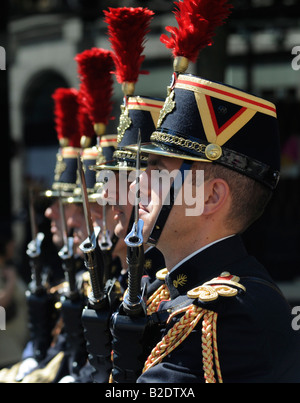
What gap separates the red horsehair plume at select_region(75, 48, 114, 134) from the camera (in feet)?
12.6

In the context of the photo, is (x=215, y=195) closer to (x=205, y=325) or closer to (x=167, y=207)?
(x=167, y=207)

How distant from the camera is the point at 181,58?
2426 millimetres

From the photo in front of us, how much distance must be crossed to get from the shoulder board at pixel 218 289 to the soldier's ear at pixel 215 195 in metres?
0.27

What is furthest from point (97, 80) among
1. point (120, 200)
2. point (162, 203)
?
point (162, 203)

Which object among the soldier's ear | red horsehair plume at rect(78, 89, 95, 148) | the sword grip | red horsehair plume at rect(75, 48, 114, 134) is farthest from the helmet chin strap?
red horsehair plume at rect(78, 89, 95, 148)

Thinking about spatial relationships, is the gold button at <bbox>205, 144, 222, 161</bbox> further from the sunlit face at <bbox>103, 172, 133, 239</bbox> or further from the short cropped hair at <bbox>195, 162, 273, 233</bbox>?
the sunlit face at <bbox>103, 172, 133, 239</bbox>

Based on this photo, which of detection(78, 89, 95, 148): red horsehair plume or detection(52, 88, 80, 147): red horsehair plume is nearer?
detection(78, 89, 95, 148): red horsehair plume

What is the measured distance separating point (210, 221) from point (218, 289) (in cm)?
32

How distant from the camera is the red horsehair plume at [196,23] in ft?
7.66

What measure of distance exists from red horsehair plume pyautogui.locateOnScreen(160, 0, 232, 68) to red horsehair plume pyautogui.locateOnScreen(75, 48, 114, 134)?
1.49 meters

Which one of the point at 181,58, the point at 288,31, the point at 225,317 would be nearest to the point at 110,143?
the point at 181,58

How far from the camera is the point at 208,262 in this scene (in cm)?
229

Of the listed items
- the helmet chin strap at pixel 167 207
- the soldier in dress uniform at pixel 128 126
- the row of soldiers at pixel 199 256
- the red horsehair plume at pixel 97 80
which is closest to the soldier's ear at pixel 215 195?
the row of soldiers at pixel 199 256
